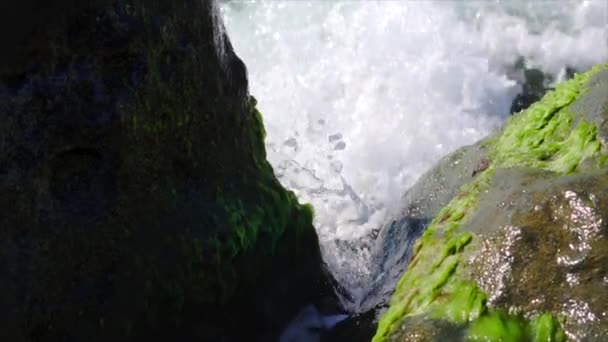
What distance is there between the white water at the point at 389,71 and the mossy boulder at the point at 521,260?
350cm

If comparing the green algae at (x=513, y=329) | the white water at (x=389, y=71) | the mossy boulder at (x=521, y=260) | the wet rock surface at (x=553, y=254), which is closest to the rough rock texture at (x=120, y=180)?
the mossy boulder at (x=521, y=260)

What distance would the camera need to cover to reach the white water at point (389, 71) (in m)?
8.72

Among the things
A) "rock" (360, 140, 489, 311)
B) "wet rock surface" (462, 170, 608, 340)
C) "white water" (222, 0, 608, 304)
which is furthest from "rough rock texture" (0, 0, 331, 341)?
"white water" (222, 0, 608, 304)

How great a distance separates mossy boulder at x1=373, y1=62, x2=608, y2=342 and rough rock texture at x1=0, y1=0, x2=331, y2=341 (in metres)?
1.10

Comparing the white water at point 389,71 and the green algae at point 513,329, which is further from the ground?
the white water at point 389,71

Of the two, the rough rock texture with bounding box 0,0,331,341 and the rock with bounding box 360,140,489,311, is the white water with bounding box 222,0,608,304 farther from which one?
the rough rock texture with bounding box 0,0,331,341

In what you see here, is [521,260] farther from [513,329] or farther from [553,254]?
[513,329]

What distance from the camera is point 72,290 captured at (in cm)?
429

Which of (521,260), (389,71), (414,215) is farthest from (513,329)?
(389,71)

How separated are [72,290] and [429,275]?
5.01ft

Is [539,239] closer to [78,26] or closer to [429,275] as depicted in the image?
[429,275]

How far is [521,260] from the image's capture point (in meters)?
3.56

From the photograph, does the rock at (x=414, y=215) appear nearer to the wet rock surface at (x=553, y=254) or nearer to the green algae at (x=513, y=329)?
the wet rock surface at (x=553, y=254)

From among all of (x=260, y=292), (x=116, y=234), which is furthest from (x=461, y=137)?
(x=116, y=234)
